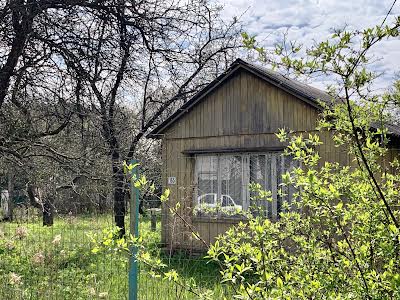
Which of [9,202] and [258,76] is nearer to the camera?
[9,202]

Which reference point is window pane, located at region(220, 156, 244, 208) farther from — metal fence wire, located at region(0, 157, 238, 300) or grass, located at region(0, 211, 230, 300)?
grass, located at region(0, 211, 230, 300)

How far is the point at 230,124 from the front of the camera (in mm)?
A: 12391

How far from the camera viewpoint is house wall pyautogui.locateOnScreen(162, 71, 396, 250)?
11492 mm

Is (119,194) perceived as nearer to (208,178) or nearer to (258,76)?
(208,178)

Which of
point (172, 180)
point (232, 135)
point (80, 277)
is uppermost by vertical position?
point (232, 135)

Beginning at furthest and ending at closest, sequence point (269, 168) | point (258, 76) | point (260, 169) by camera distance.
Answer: point (258, 76)
point (260, 169)
point (269, 168)

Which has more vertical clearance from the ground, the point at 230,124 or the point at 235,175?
the point at 230,124

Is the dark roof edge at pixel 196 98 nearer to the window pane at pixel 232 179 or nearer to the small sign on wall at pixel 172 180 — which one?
the small sign on wall at pixel 172 180

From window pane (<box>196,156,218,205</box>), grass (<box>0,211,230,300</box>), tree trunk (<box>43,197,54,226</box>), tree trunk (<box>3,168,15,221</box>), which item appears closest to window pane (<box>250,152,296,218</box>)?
window pane (<box>196,156,218,205</box>)

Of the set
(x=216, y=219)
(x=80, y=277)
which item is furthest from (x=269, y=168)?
(x=80, y=277)

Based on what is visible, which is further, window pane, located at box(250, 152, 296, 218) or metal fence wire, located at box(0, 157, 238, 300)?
window pane, located at box(250, 152, 296, 218)

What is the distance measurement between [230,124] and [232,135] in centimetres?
31

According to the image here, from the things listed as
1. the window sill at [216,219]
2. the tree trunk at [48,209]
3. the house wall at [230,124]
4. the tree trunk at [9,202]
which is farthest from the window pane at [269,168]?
the tree trunk at [9,202]

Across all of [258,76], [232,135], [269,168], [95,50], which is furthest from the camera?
[232,135]
